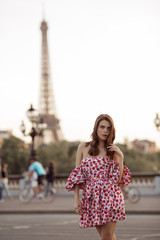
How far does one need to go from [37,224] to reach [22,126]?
1165 cm

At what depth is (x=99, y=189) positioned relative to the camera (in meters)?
5.21

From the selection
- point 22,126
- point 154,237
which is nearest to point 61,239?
point 154,237

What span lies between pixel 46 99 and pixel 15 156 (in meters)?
13.8

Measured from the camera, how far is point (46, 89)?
8281cm

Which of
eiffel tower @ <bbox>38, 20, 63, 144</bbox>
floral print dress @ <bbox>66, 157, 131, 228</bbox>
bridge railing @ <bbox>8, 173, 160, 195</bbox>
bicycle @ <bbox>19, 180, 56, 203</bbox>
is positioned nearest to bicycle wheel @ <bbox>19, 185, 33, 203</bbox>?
bicycle @ <bbox>19, 180, 56, 203</bbox>

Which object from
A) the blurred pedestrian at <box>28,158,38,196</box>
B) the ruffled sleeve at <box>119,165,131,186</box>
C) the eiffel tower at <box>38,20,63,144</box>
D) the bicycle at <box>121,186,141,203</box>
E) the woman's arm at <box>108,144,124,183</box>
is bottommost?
the bicycle at <box>121,186,141,203</box>

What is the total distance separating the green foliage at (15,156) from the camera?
71.5 m

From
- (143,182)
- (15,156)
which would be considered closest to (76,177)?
(143,182)

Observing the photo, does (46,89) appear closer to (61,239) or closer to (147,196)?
(147,196)

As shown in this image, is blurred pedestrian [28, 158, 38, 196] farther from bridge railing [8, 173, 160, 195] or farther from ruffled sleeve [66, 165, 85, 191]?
ruffled sleeve [66, 165, 85, 191]

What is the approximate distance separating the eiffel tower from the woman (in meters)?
71.7

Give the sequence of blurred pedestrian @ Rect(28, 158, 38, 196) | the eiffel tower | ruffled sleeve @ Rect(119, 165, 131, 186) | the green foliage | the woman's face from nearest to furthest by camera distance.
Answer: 1. the woman's face
2. ruffled sleeve @ Rect(119, 165, 131, 186)
3. blurred pedestrian @ Rect(28, 158, 38, 196)
4. the green foliage
5. the eiffel tower

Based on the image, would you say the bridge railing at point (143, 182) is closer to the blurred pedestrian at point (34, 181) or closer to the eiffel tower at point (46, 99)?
the blurred pedestrian at point (34, 181)

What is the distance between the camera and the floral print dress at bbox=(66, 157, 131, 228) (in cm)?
517
